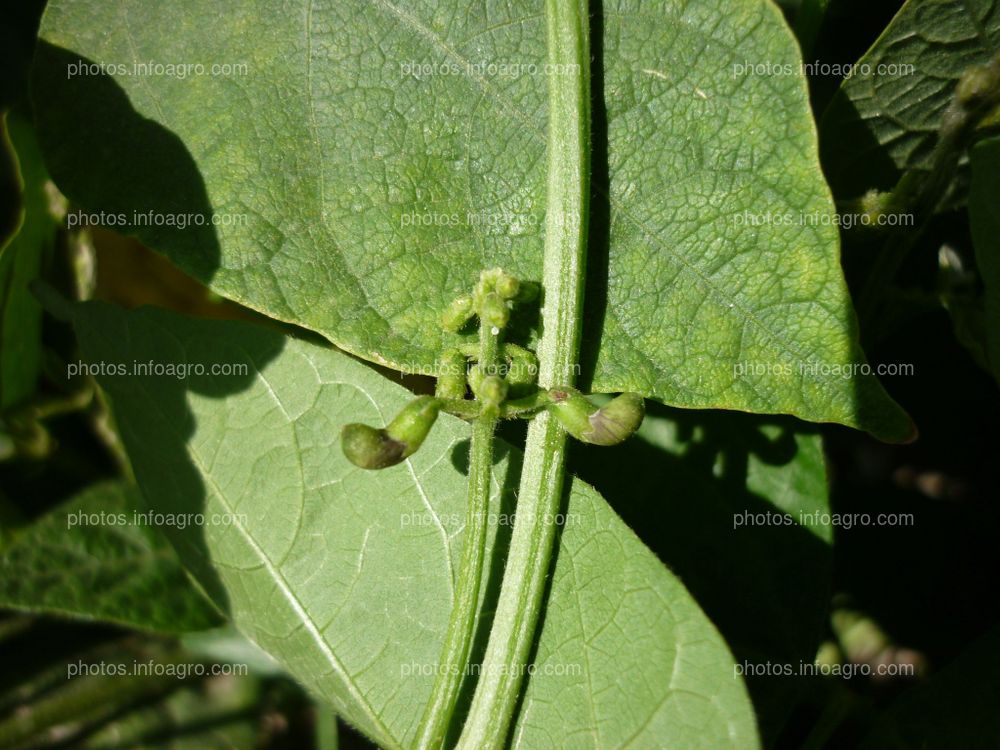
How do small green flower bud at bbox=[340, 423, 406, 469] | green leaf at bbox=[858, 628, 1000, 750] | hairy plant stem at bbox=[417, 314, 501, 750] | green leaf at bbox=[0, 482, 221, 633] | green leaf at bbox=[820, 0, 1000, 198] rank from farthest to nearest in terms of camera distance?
green leaf at bbox=[0, 482, 221, 633] → green leaf at bbox=[858, 628, 1000, 750] → green leaf at bbox=[820, 0, 1000, 198] → hairy plant stem at bbox=[417, 314, 501, 750] → small green flower bud at bbox=[340, 423, 406, 469]

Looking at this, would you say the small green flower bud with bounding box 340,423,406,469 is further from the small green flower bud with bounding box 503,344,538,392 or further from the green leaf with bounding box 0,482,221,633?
the green leaf with bounding box 0,482,221,633

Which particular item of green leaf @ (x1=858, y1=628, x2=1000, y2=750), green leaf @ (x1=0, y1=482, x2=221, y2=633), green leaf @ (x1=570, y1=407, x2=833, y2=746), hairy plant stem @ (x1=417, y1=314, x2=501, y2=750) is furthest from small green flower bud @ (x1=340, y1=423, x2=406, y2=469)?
green leaf @ (x1=858, y1=628, x2=1000, y2=750)

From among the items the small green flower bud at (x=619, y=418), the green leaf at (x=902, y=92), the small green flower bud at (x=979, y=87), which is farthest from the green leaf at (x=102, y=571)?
the small green flower bud at (x=979, y=87)

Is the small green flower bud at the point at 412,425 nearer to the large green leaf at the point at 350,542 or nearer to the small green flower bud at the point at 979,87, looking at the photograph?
the large green leaf at the point at 350,542

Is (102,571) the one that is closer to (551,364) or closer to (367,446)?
(367,446)

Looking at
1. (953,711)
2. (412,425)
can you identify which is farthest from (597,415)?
(953,711)

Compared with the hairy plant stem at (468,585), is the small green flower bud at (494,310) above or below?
above
